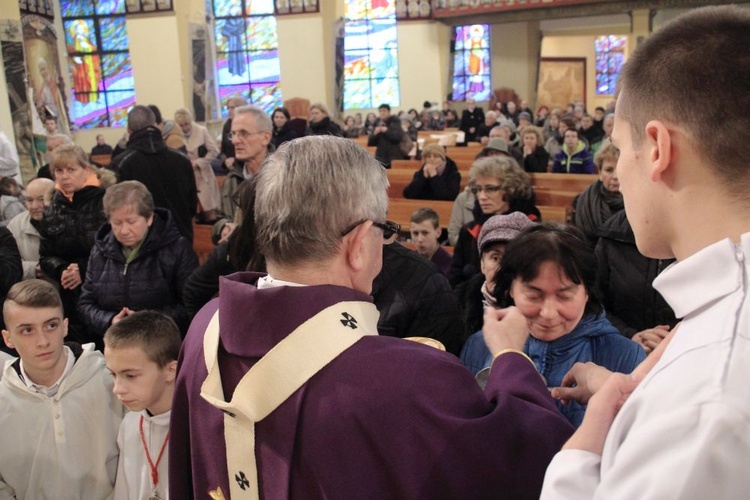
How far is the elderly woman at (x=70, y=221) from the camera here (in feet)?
14.8

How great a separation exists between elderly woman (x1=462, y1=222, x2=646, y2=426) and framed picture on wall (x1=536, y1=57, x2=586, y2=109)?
23085 mm

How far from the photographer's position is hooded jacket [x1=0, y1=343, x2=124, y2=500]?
2.95 meters

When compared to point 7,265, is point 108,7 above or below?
above

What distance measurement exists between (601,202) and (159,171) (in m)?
3.37

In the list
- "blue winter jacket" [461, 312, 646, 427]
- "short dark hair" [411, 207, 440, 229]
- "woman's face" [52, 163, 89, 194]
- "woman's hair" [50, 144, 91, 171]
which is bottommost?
"short dark hair" [411, 207, 440, 229]

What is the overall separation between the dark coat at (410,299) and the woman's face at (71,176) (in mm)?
2554

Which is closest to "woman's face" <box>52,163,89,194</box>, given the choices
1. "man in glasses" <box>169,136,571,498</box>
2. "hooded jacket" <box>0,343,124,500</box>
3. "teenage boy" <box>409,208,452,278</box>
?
"hooded jacket" <box>0,343,124,500</box>

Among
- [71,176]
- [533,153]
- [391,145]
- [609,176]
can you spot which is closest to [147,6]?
[391,145]

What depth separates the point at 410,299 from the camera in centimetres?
283

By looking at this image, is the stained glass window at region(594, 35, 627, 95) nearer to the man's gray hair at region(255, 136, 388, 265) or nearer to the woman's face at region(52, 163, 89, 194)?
the woman's face at region(52, 163, 89, 194)

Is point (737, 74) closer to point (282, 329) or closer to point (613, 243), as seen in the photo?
point (282, 329)

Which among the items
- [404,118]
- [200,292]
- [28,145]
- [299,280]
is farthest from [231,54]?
[299,280]

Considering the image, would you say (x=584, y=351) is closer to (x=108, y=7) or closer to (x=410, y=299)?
(x=410, y=299)

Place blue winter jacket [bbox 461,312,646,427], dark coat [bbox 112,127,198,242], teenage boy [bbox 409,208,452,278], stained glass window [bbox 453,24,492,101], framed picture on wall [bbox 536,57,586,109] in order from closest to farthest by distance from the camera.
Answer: blue winter jacket [bbox 461,312,646,427] < teenage boy [bbox 409,208,452,278] < dark coat [bbox 112,127,198,242] < stained glass window [bbox 453,24,492,101] < framed picture on wall [bbox 536,57,586,109]
